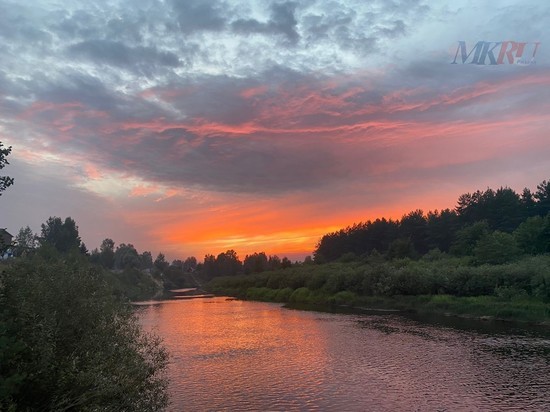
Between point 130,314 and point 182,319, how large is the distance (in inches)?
2104

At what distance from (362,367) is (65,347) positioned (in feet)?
85.4

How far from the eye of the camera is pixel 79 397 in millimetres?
17203

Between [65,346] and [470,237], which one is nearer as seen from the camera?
[65,346]

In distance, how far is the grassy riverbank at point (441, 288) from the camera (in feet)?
210

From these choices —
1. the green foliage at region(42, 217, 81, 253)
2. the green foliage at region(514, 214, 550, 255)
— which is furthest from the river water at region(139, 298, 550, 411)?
the green foliage at region(42, 217, 81, 253)

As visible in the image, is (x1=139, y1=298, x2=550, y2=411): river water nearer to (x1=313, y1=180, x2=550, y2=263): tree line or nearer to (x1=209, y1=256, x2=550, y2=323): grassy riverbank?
(x1=209, y1=256, x2=550, y2=323): grassy riverbank

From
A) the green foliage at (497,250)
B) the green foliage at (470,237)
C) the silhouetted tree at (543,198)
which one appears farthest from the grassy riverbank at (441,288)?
the silhouetted tree at (543,198)

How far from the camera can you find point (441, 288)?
3191 inches

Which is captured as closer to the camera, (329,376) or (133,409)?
(133,409)

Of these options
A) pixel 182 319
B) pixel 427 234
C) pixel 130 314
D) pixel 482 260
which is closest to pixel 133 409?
pixel 130 314

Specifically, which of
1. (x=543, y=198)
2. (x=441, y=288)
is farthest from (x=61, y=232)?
(x=543, y=198)

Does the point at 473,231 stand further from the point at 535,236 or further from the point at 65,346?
the point at 65,346

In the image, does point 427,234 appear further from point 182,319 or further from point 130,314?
point 130,314

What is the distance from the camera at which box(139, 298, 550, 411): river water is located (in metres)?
29.8
